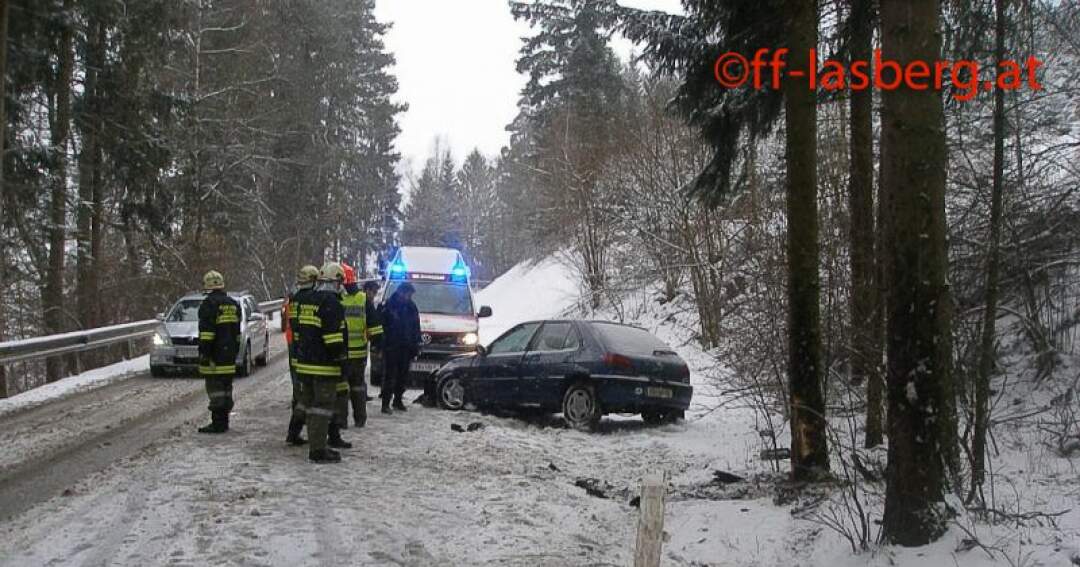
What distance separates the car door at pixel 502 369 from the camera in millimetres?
11766

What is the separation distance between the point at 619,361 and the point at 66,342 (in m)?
11.2

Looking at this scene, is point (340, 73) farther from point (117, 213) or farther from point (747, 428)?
point (747, 428)

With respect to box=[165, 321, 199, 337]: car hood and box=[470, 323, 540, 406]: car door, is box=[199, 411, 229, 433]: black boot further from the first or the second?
box=[165, 321, 199, 337]: car hood

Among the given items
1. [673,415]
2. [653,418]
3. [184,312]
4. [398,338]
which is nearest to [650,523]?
[673,415]

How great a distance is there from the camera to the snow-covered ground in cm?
522

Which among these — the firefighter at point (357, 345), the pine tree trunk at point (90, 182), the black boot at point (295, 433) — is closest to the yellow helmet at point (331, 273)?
the firefighter at point (357, 345)

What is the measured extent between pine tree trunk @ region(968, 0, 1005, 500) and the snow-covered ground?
1.32 ft

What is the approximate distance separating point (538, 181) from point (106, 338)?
22950 millimetres

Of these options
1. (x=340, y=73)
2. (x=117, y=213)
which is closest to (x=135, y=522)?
(x=117, y=213)

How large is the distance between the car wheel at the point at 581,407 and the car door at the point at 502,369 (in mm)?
943

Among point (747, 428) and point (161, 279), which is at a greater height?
point (161, 279)

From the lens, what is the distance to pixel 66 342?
15641mm

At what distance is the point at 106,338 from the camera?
1730 cm

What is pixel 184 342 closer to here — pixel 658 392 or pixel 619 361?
pixel 619 361
